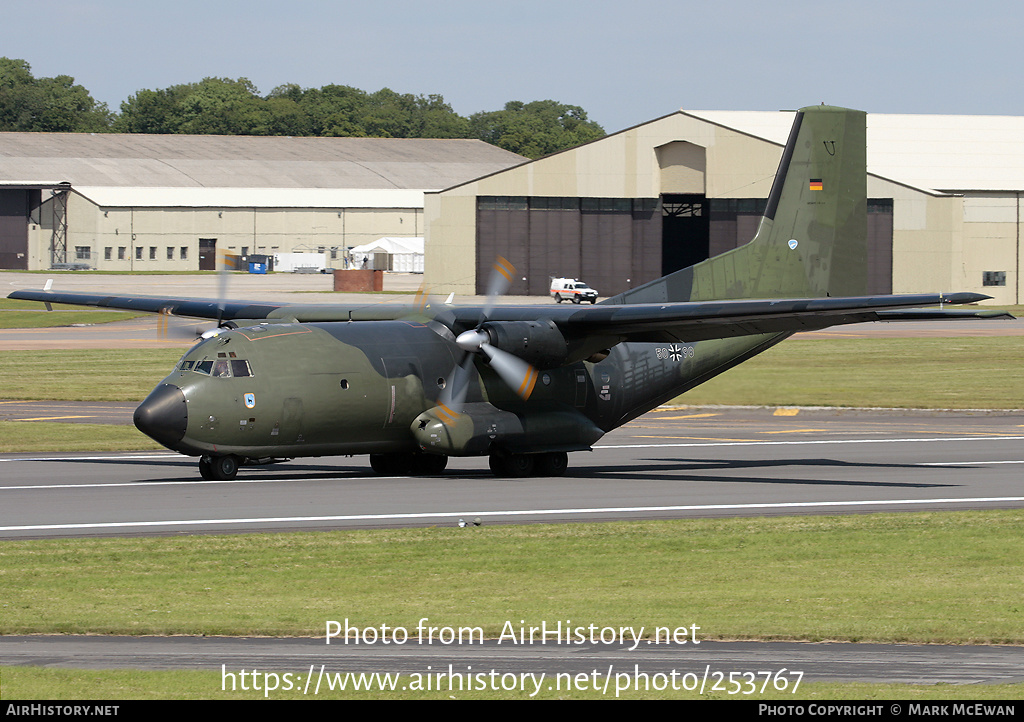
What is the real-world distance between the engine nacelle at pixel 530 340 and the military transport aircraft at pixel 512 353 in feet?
0.12

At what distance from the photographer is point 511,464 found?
29.6m

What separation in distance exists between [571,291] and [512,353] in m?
72.4

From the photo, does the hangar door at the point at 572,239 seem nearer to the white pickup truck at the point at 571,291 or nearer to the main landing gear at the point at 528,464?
the white pickup truck at the point at 571,291

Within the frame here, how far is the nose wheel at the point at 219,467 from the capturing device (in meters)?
27.0

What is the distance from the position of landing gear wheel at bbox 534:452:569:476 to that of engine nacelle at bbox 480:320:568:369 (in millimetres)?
2328

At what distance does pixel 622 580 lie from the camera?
18109mm

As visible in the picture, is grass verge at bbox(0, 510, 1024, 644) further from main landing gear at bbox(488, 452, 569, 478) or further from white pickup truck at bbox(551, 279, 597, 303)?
white pickup truck at bbox(551, 279, 597, 303)

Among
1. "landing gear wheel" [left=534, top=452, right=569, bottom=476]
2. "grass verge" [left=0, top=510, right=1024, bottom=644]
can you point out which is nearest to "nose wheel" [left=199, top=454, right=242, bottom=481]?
"grass verge" [left=0, top=510, right=1024, bottom=644]

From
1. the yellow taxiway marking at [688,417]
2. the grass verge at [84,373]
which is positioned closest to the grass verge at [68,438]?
the grass verge at [84,373]

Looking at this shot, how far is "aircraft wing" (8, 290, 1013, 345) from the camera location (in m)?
26.2

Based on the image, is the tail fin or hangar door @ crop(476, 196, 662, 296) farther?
hangar door @ crop(476, 196, 662, 296)

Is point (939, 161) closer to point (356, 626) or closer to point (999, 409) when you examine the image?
point (999, 409)

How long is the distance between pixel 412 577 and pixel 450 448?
993 centimetres

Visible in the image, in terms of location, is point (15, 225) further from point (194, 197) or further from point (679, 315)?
point (679, 315)
